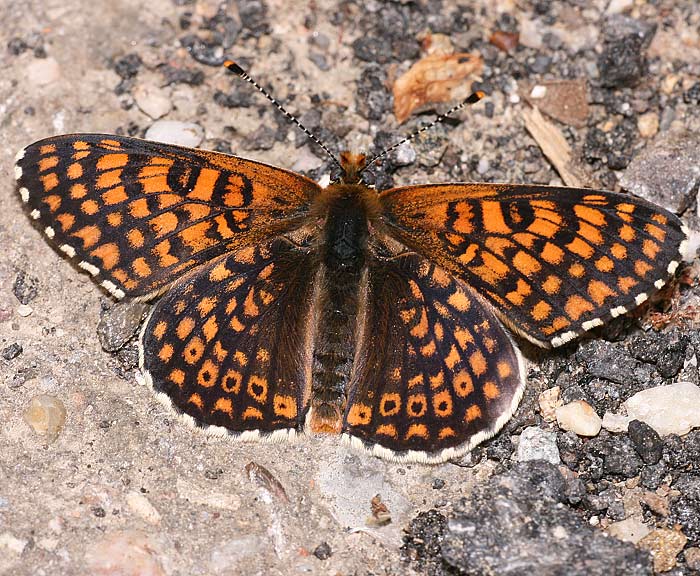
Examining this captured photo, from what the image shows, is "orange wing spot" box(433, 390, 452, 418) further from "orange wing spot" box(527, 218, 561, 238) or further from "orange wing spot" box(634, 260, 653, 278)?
"orange wing spot" box(634, 260, 653, 278)

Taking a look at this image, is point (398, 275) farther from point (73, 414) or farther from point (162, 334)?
point (73, 414)

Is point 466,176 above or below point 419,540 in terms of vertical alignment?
above

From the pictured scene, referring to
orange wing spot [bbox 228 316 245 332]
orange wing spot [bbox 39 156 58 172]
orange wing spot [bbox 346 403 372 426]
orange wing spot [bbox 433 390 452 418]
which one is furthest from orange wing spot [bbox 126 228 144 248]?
orange wing spot [bbox 433 390 452 418]

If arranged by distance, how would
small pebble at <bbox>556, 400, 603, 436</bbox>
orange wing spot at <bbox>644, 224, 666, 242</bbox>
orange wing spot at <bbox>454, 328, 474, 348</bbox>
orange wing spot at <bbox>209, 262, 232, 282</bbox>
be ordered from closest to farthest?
orange wing spot at <bbox>644, 224, 666, 242</bbox>
orange wing spot at <bbox>454, 328, 474, 348</bbox>
orange wing spot at <bbox>209, 262, 232, 282</bbox>
small pebble at <bbox>556, 400, 603, 436</bbox>

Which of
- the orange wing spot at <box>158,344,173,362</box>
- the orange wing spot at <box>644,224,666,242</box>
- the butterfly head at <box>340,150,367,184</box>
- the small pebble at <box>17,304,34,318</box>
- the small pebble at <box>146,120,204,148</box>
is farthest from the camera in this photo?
the small pebble at <box>146,120,204,148</box>

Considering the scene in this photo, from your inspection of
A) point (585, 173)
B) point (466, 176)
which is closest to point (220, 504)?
point (466, 176)

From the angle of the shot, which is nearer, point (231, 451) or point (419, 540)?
point (419, 540)

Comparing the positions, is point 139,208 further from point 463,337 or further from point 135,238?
point 463,337

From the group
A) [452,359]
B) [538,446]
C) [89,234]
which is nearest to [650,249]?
[452,359]
